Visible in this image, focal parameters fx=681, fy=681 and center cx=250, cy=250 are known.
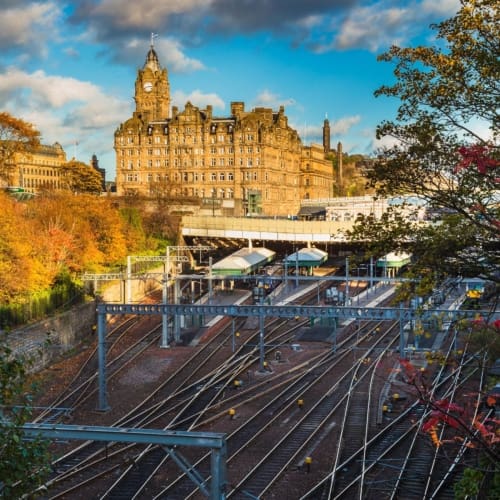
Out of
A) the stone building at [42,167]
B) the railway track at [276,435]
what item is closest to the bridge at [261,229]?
the railway track at [276,435]

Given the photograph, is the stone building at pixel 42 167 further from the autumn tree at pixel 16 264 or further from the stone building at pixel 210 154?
the autumn tree at pixel 16 264

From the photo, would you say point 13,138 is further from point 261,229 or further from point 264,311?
point 264,311

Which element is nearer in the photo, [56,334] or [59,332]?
[56,334]

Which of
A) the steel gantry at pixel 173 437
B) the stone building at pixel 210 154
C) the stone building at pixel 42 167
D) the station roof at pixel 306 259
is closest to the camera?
the steel gantry at pixel 173 437

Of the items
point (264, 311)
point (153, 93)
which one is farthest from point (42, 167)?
point (264, 311)

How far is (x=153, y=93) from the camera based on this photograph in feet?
349

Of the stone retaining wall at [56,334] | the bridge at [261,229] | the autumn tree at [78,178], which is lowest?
the stone retaining wall at [56,334]

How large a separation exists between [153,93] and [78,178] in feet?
108

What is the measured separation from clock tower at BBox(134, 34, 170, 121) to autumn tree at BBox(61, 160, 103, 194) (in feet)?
91.3

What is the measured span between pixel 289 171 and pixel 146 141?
21676mm

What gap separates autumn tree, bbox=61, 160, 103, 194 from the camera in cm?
7775

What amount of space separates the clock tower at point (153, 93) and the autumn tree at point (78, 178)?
2782 centimetres

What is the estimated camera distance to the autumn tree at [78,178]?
77.8 m

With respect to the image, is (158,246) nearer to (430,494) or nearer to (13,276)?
(13,276)
